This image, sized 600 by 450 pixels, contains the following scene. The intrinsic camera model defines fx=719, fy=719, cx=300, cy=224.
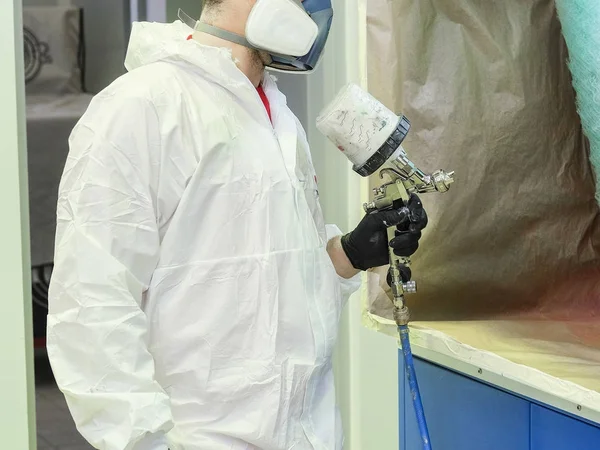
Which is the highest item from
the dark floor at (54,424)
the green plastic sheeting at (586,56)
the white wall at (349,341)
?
the green plastic sheeting at (586,56)

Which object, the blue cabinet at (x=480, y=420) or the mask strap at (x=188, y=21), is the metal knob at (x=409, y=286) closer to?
the blue cabinet at (x=480, y=420)

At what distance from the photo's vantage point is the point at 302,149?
1.23 meters

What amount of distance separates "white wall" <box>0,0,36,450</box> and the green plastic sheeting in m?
1.20

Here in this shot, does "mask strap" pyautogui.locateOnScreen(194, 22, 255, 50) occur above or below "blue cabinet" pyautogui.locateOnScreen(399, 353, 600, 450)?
above

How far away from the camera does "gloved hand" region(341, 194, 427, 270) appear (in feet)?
3.59

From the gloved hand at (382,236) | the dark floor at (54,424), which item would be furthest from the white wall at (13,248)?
the gloved hand at (382,236)

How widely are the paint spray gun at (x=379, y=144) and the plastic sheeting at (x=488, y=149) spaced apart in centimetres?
14

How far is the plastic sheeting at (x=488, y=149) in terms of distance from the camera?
124cm

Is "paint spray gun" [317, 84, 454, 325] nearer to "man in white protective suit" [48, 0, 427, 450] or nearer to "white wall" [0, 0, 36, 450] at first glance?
"man in white protective suit" [48, 0, 427, 450]

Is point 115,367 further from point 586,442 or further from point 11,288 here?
point 11,288

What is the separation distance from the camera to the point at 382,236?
3.87 ft

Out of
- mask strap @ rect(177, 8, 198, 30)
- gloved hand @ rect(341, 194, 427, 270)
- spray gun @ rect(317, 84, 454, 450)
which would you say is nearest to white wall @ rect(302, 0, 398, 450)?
mask strap @ rect(177, 8, 198, 30)

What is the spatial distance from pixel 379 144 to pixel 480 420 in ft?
1.47

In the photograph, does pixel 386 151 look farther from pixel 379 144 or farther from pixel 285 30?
pixel 285 30
